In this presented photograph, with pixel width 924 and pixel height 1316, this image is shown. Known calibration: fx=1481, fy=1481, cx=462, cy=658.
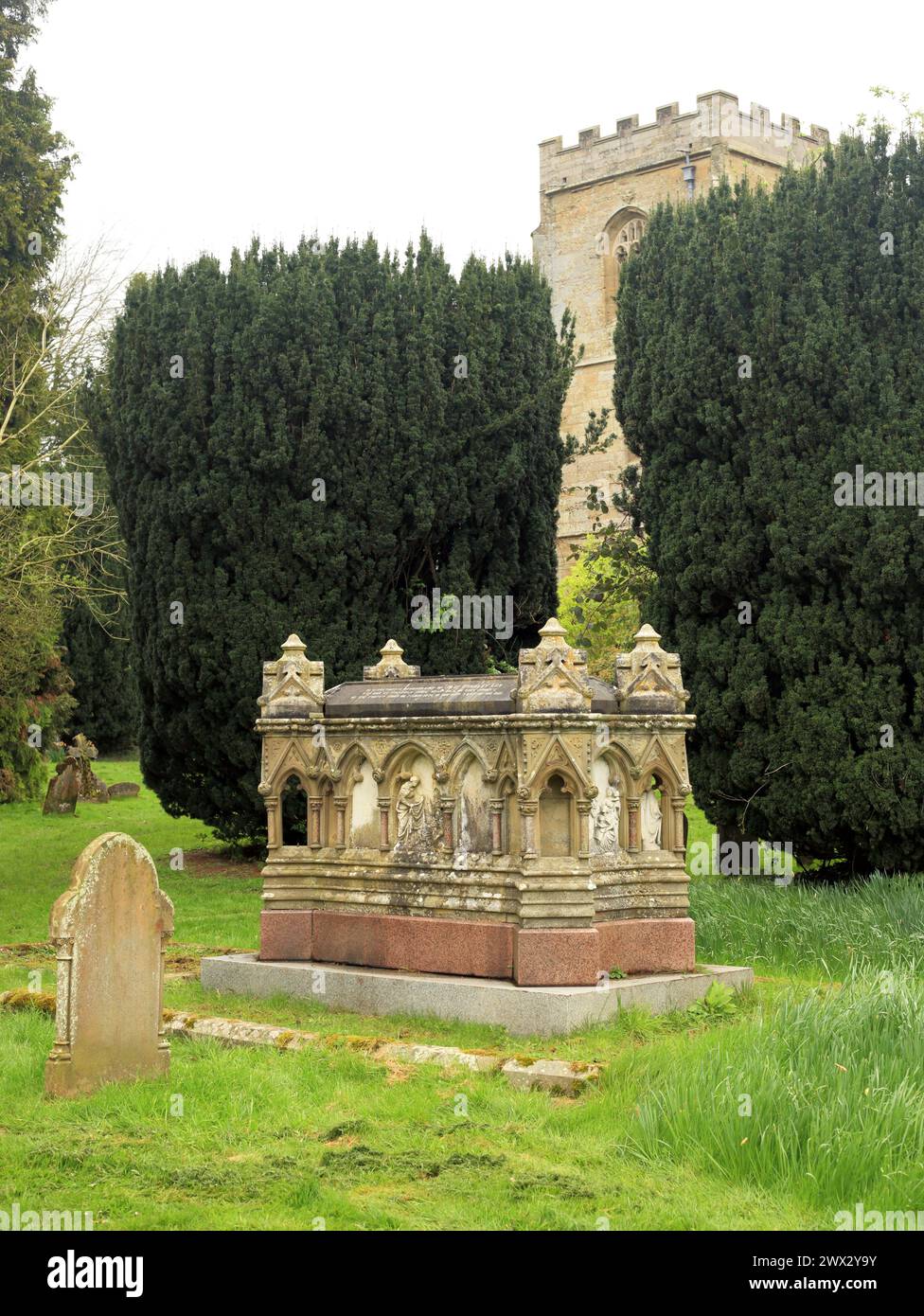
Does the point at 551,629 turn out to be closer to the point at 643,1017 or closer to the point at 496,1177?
the point at 643,1017

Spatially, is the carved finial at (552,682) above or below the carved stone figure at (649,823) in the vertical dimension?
above

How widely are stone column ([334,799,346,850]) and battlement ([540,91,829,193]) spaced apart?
30100mm

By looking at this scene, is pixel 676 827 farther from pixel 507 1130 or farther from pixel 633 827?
pixel 507 1130

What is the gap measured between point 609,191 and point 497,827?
33.8 m

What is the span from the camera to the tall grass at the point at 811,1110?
18.9 ft

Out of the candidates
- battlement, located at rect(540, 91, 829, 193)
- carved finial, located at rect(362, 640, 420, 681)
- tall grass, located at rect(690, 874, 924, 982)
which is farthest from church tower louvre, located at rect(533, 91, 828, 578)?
carved finial, located at rect(362, 640, 420, 681)

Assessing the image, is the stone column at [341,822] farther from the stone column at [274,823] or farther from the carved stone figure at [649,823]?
the carved stone figure at [649,823]

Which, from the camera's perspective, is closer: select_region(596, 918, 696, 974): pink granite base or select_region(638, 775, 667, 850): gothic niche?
select_region(596, 918, 696, 974): pink granite base

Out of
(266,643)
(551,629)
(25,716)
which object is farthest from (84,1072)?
(25,716)

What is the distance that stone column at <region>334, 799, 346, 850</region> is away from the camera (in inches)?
425

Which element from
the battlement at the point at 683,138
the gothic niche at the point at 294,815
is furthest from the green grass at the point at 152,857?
the battlement at the point at 683,138

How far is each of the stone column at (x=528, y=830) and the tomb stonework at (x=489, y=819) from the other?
1cm

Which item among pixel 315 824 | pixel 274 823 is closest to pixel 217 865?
pixel 274 823

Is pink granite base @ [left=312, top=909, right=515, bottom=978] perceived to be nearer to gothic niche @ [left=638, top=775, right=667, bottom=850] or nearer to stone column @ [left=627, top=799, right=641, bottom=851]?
stone column @ [left=627, top=799, right=641, bottom=851]
